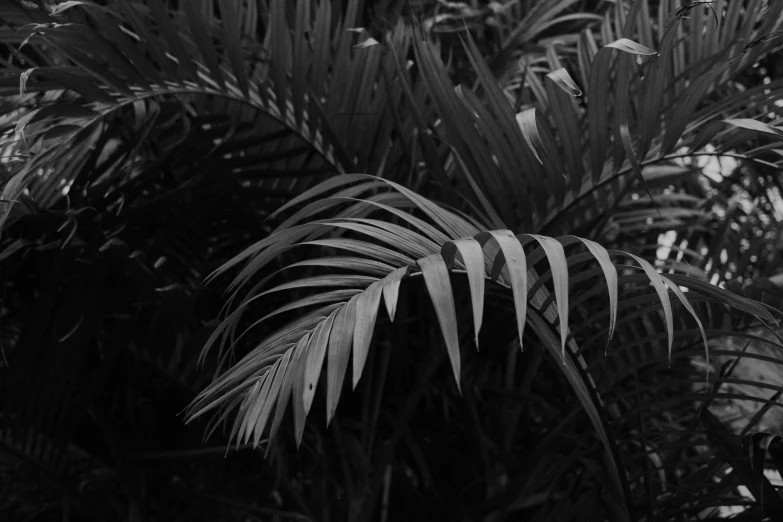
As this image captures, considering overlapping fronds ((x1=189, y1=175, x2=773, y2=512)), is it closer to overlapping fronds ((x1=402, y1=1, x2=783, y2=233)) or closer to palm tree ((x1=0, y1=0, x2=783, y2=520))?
palm tree ((x1=0, y1=0, x2=783, y2=520))

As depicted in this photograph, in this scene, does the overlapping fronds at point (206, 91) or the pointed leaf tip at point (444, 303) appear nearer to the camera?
the pointed leaf tip at point (444, 303)

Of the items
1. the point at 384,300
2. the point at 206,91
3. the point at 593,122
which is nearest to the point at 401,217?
the point at 384,300

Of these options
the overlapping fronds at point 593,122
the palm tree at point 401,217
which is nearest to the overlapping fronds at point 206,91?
the palm tree at point 401,217

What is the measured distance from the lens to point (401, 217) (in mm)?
692

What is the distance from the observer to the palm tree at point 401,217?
76cm

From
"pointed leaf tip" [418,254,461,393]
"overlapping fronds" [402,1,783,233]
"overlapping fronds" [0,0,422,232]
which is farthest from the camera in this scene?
"overlapping fronds" [0,0,422,232]

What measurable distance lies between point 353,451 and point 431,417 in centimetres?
19

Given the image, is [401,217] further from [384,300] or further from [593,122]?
[593,122]

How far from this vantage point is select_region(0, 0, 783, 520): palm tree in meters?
0.76

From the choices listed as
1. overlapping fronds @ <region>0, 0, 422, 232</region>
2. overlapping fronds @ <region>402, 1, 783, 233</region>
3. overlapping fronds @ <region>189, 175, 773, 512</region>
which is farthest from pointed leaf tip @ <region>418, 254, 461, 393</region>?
overlapping fronds @ <region>0, 0, 422, 232</region>

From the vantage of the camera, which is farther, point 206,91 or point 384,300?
point 206,91

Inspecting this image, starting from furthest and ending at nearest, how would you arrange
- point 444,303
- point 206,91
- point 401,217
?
1. point 206,91
2. point 401,217
3. point 444,303

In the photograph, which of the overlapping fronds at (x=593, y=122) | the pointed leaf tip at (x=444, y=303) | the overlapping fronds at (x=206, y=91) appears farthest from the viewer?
the overlapping fronds at (x=206, y=91)

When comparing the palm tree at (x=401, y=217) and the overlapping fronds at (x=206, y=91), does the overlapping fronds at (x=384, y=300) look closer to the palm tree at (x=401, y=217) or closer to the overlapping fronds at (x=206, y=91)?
the palm tree at (x=401, y=217)
